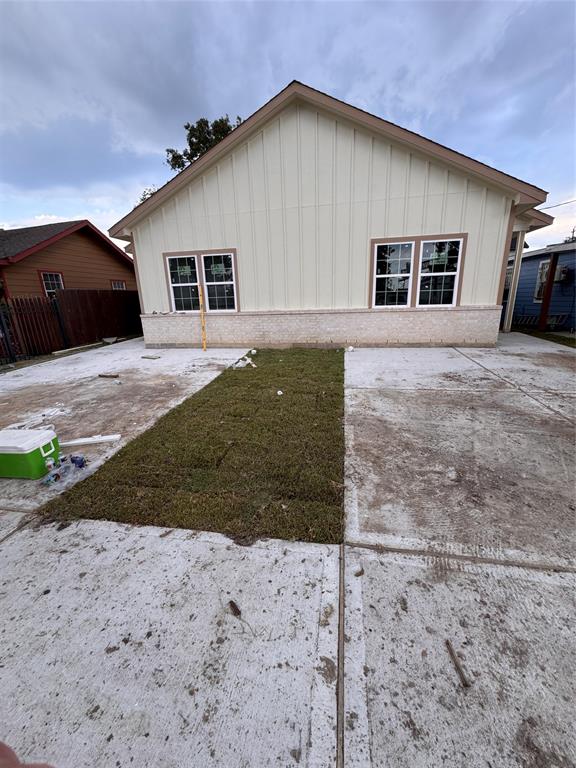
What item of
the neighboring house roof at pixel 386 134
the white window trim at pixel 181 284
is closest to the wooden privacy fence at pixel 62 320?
the white window trim at pixel 181 284

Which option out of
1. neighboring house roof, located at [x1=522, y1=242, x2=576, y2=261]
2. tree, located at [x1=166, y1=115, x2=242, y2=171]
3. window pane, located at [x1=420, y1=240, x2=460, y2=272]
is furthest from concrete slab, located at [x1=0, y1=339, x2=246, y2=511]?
tree, located at [x1=166, y1=115, x2=242, y2=171]

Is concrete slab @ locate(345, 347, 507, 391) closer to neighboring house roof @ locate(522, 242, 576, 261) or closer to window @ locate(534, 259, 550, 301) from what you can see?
neighboring house roof @ locate(522, 242, 576, 261)

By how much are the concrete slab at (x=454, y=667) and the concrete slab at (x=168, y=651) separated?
0.51 feet

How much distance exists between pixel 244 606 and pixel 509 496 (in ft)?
7.42

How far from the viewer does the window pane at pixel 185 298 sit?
1020 centimetres

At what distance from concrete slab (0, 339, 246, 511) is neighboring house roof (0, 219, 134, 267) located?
5.43m

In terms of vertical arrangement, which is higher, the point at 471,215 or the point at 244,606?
the point at 471,215

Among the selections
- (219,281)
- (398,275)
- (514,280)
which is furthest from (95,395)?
(514,280)

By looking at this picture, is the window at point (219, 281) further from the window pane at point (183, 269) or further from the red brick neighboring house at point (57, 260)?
the red brick neighboring house at point (57, 260)

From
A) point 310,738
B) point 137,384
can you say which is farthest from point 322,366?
point 310,738

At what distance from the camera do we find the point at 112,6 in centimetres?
787

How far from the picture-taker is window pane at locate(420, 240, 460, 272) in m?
8.54

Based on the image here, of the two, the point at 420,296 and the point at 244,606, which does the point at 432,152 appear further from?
the point at 244,606

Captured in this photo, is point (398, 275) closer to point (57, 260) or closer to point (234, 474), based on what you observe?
point (234, 474)
